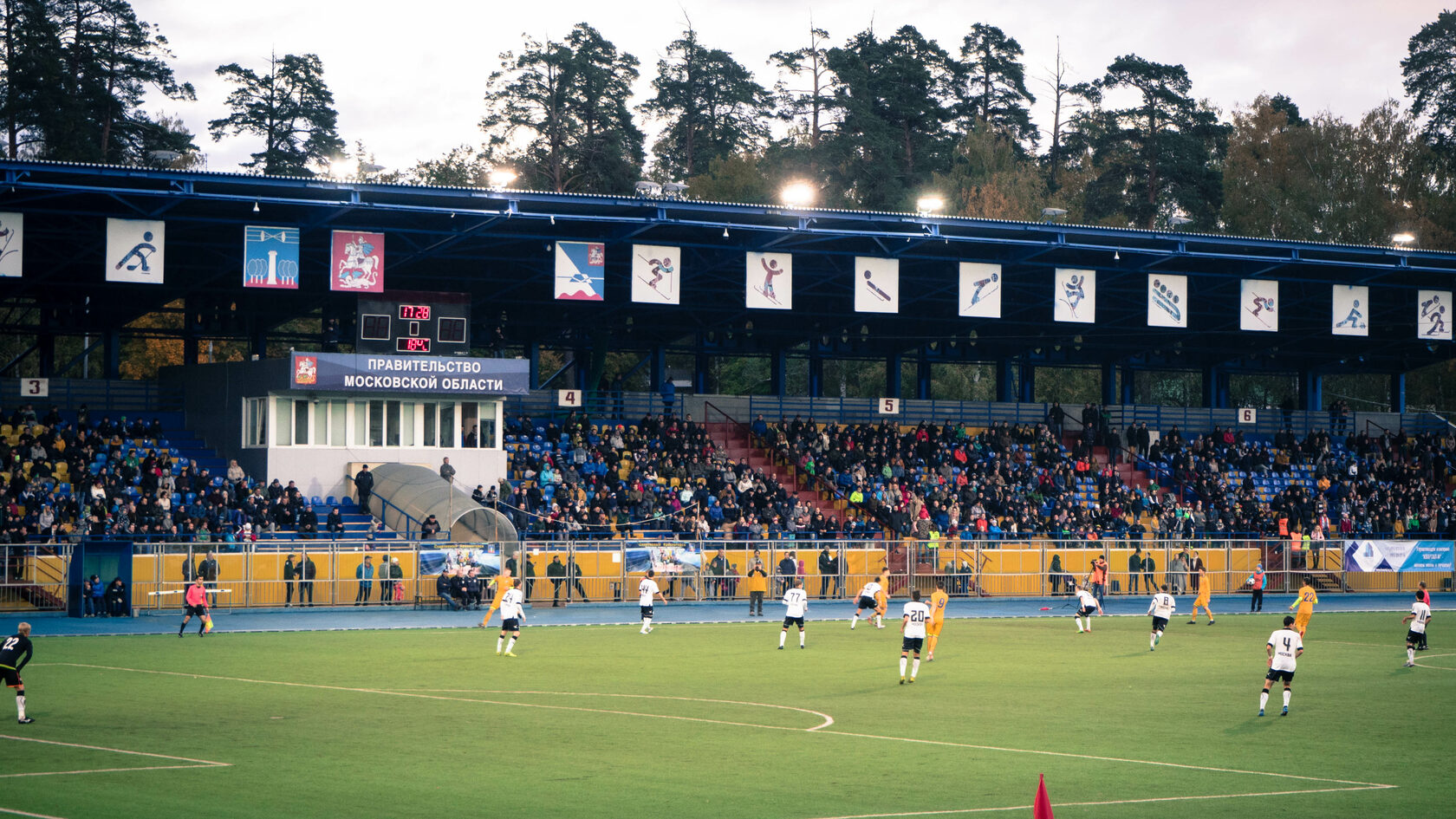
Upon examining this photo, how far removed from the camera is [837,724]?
2177cm

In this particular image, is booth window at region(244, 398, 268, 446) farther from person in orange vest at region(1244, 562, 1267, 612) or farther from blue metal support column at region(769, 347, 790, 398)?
person in orange vest at region(1244, 562, 1267, 612)

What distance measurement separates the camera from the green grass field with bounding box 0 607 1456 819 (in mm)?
15742

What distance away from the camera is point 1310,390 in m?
78.9

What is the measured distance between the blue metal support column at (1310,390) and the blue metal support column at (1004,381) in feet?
58.4

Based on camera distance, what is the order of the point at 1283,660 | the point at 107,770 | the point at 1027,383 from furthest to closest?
the point at 1027,383
the point at 1283,660
the point at 107,770

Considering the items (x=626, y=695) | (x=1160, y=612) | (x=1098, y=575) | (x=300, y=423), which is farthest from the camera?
(x=300, y=423)

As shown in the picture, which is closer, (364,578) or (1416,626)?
(1416,626)

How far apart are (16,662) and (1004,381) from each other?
56.4 meters

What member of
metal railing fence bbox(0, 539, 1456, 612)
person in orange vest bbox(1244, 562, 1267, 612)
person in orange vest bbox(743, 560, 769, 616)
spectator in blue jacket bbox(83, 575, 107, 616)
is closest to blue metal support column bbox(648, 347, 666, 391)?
metal railing fence bbox(0, 539, 1456, 612)

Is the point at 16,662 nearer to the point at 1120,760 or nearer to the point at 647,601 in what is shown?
the point at 1120,760

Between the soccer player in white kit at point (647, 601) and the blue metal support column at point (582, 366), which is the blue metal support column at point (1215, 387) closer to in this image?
the blue metal support column at point (582, 366)

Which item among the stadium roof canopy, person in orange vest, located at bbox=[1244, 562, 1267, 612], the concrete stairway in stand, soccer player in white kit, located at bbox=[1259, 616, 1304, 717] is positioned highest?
the stadium roof canopy

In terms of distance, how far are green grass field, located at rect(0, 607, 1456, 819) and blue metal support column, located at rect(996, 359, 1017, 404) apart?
37.9 m

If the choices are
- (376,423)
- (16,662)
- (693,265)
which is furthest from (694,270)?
(16,662)
